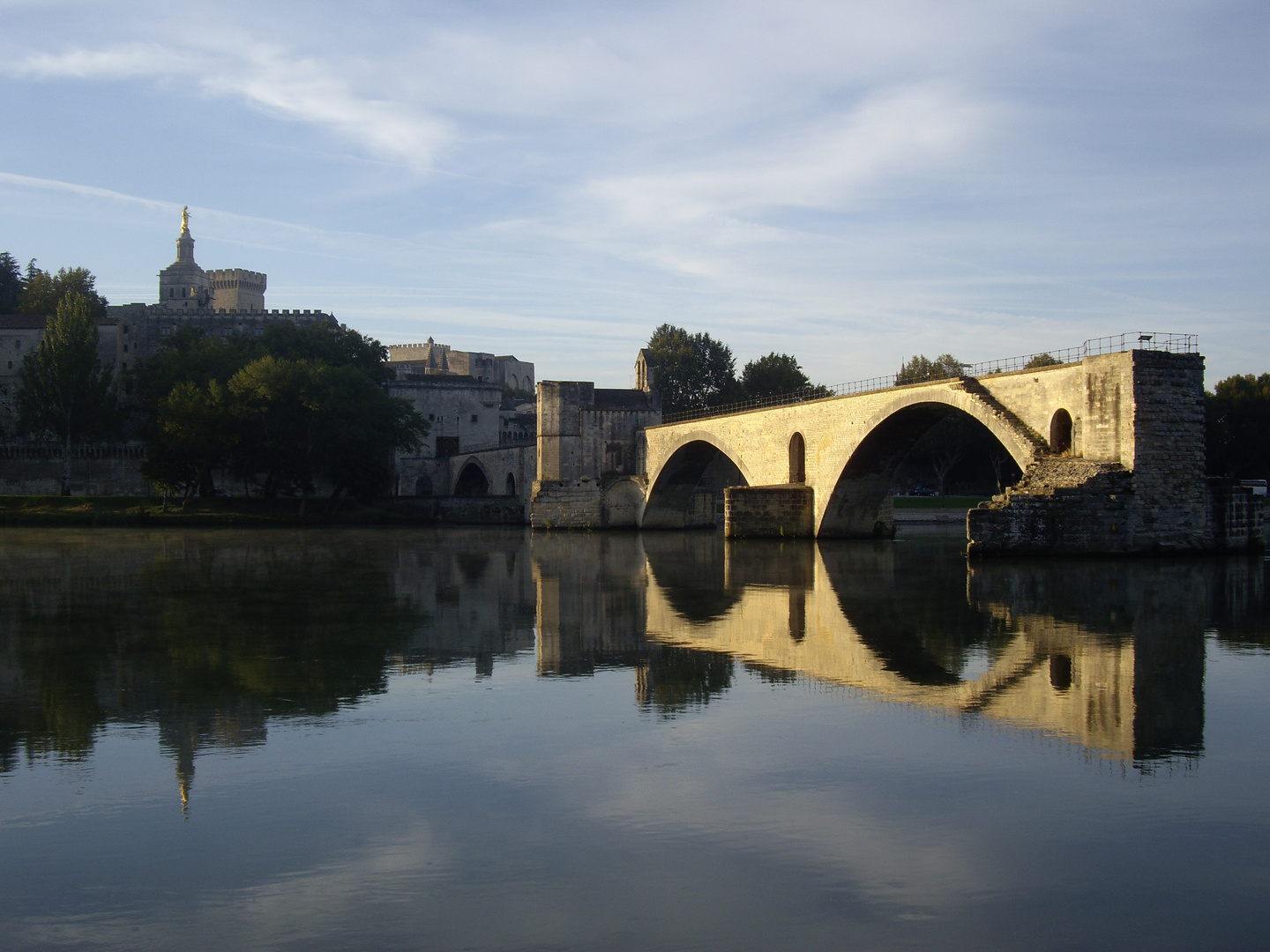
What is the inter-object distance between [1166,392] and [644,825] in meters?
19.6

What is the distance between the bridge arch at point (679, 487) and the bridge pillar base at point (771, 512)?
7.98m

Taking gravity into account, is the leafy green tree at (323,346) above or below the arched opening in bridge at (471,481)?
above

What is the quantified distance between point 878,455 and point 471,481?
40.9 meters

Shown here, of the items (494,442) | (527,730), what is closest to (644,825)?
(527,730)

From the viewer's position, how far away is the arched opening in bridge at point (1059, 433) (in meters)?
24.2

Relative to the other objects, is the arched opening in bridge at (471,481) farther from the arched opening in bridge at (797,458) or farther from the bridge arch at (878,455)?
the bridge arch at (878,455)

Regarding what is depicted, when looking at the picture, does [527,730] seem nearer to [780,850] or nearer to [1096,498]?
[780,850]

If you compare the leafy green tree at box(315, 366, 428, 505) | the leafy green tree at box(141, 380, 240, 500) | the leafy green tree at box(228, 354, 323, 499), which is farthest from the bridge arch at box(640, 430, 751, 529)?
the leafy green tree at box(141, 380, 240, 500)

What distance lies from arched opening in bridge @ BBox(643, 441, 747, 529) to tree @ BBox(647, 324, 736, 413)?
26.8 metres

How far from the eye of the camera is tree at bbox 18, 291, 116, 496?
182 ft

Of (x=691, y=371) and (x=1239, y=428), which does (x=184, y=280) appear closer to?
(x=691, y=371)

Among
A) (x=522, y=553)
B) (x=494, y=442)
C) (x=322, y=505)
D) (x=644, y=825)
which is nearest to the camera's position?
(x=644, y=825)

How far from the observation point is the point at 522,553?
96.2ft

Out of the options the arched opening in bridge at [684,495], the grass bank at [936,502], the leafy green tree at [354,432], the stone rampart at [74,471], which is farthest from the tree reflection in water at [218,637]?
the stone rampart at [74,471]
